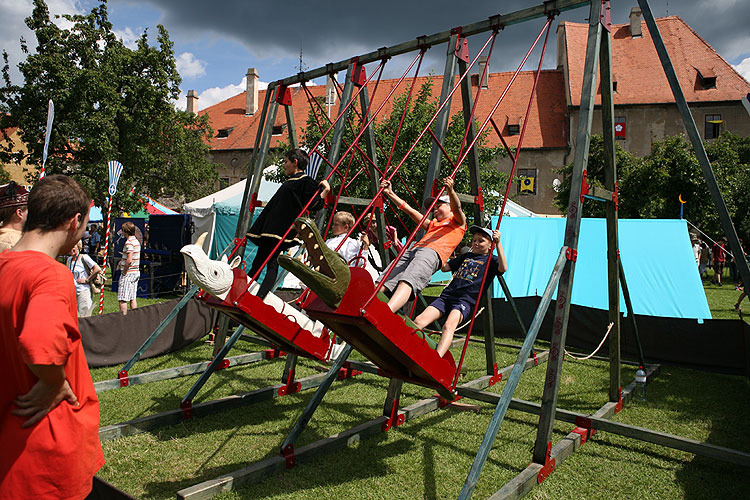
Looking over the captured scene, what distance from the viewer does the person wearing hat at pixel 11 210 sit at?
2822mm

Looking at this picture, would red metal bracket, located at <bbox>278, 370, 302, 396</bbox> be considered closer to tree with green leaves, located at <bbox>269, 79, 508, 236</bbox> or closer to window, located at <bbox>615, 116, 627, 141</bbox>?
tree with green leaves, located at <bbox>269, 79, 508, 236</bbox>

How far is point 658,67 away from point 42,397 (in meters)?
41.6

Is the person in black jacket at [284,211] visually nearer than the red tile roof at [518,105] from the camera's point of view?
Yes

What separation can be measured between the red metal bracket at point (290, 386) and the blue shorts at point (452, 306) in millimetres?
2125

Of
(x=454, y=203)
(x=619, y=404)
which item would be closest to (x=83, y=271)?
(x=454, y=203)

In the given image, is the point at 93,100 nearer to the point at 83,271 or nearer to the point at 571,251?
the point at 83,271

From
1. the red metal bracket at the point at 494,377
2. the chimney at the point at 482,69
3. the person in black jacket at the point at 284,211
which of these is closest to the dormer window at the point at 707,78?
the chimney at the point at 482,69

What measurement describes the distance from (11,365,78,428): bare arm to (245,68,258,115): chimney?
48.3 meters

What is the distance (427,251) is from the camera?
461cm

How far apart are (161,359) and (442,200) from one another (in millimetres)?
4833

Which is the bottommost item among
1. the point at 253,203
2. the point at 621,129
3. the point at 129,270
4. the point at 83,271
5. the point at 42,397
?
the point at 129,270

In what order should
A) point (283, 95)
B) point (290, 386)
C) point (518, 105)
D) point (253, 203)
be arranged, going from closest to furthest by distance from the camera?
point (290, 386) < point (253, 203) < point (283, 95) < point (518, 105)

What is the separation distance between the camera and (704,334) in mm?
7184

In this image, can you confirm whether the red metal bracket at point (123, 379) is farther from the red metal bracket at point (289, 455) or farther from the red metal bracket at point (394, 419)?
the red metal bracket at point (394, 419)
